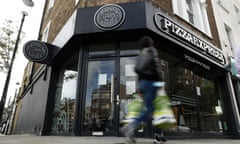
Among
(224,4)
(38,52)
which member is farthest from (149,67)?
(224,4)

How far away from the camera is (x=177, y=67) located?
6.87m

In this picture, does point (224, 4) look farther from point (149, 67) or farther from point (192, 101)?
point (149, 67)

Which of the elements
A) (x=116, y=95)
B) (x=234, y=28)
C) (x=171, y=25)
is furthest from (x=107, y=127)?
(x=234, y=28)

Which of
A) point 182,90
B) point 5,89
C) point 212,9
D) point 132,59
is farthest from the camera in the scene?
point 212,9

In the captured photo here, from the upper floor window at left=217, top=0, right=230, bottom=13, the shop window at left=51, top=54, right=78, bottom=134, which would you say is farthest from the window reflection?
the upper floor window at left=217, top=0, right=230, bottom=13

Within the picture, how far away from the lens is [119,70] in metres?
5.74

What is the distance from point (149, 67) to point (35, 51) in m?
6.00

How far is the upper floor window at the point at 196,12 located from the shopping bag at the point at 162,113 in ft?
20.3

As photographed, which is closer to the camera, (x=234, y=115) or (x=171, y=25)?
(x=171, y=25)

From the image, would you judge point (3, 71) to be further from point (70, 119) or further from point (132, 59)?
point (132, 59)

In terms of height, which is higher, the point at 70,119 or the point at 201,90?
the point at 201,90

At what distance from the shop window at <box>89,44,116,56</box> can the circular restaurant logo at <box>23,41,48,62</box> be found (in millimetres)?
2405

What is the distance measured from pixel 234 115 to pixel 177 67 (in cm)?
379

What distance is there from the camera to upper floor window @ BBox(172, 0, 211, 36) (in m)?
7.94
